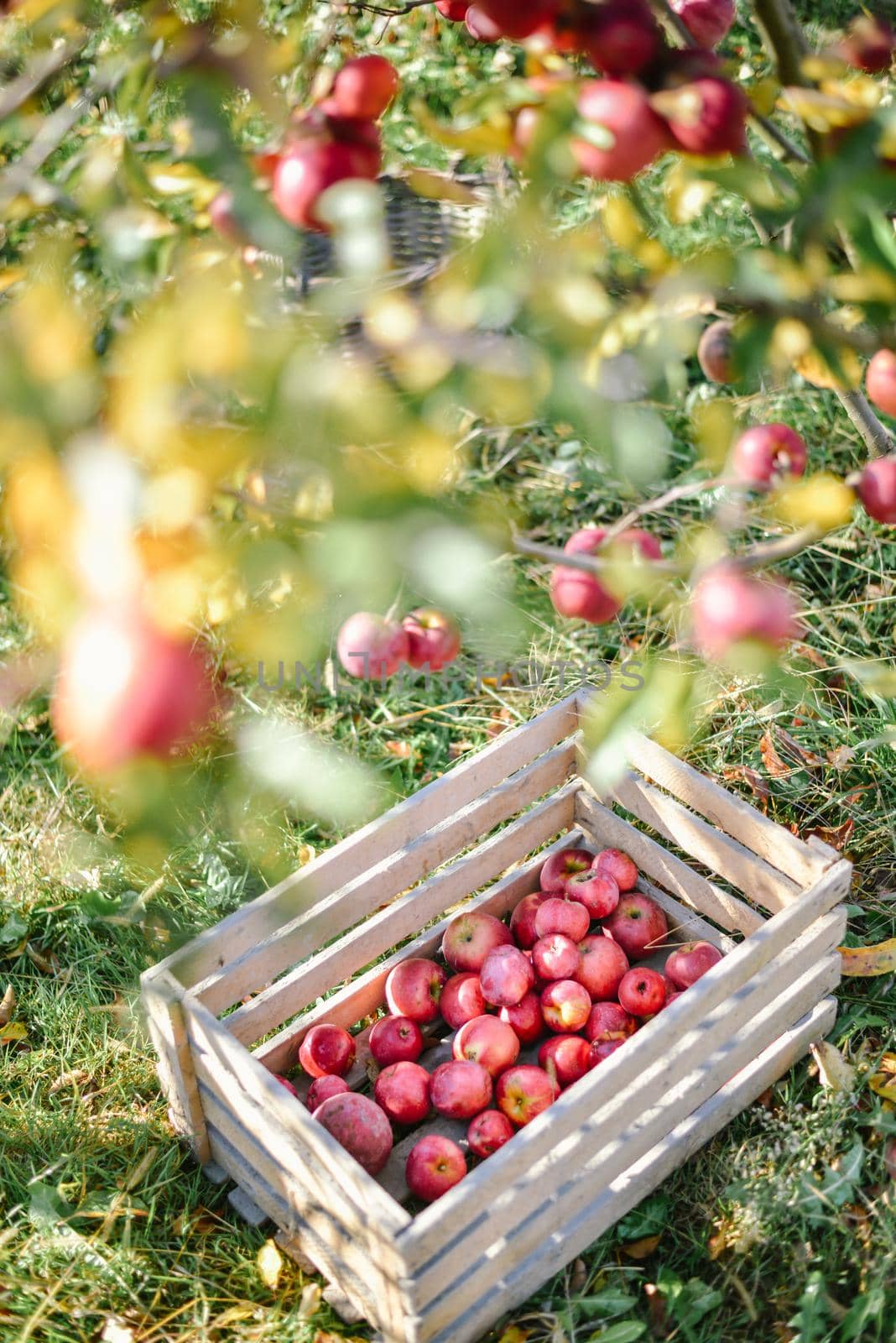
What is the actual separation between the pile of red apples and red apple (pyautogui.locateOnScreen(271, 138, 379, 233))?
4.13 feet

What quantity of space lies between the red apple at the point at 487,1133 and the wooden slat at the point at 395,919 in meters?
0.35

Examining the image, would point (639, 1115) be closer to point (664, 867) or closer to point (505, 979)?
point (505, 979)

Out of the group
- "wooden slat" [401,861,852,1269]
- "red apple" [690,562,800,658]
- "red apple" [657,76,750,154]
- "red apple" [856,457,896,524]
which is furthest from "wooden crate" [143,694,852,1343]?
"red apple" [657,76,750,154]

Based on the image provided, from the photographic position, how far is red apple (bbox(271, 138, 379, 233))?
0.94 metres

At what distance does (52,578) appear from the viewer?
2.14ft

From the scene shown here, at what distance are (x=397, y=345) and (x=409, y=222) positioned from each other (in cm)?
264

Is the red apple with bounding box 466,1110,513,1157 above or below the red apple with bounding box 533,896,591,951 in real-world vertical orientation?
above

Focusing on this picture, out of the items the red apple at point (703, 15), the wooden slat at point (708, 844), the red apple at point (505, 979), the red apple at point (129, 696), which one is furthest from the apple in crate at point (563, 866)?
the red apple at point (129, 696)

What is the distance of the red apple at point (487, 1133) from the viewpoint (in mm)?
1748

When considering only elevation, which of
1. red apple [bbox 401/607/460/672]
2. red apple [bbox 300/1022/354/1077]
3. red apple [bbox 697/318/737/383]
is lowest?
red apple [bbox 300/1022/354/1077]

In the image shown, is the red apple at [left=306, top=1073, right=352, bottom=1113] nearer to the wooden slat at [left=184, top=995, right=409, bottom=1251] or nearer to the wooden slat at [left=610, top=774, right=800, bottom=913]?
the wooden slat at [left=184, top=995, right=409, bottom=1251]

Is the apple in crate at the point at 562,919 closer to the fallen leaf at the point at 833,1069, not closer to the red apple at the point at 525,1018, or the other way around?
the red apple at the point at 525,1018

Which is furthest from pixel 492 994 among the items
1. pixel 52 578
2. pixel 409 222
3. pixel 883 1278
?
pixel 409 222

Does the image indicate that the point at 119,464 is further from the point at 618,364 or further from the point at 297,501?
the point at 618,364
